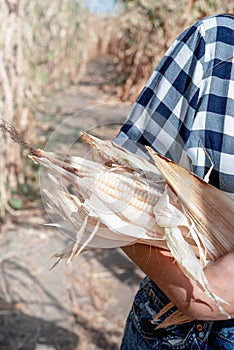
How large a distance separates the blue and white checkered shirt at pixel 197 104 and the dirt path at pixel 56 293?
0.94 meters

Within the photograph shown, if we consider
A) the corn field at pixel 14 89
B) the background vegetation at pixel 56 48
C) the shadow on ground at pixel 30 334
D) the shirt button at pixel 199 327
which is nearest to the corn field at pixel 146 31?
the background vegetation at pixel 56 48

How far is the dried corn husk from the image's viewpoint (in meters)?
0.67

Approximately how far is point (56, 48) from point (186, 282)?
23.4ft

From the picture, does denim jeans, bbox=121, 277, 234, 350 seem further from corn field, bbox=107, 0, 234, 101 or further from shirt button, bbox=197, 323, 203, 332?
corn field, bbox=107, 0, 234, 101

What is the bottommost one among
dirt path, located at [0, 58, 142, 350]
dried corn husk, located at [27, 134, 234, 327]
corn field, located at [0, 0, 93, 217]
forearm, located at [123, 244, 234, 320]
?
dirt path, located at [0, 58, 142, 350]

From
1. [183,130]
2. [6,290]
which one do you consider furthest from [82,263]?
[183,130]

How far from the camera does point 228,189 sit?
2.52ft

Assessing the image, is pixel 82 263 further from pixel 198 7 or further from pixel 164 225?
pixel 198 7

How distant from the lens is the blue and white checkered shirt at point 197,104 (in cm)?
77

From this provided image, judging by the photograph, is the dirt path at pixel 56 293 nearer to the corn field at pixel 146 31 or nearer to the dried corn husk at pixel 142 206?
the dried corn husk at pixel 142 206

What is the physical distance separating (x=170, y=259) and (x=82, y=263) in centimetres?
201

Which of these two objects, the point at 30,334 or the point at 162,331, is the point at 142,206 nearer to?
the point at 162,331

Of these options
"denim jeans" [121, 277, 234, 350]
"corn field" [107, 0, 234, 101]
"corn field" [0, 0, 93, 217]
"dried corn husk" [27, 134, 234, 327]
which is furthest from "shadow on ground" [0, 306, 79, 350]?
"corn field" [107, 0, 234, 101]

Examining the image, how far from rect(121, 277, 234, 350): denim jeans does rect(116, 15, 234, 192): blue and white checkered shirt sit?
0.20 m
